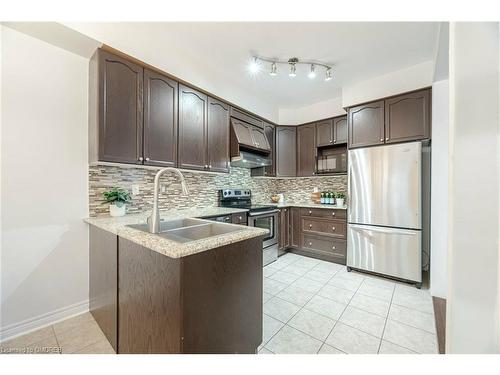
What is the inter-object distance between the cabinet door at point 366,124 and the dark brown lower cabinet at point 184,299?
227 centimetres

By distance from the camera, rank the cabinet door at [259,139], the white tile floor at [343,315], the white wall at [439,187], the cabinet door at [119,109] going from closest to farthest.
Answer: the white tile floor at [343,315] < the cabinet door at [119,109] < the white wall at [439,187] < the cabinet door at [259,139]

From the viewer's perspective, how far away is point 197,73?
8.28ft

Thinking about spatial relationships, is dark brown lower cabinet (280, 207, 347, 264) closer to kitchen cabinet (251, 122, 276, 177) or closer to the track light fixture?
kitchen cabinet (251, 122, 276, 177)

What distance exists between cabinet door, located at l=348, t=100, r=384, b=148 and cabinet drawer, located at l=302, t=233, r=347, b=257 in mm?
1419

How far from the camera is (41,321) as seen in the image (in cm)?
162

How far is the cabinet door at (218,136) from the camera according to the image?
2605mm

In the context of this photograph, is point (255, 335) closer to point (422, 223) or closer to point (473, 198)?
point (473, 198)

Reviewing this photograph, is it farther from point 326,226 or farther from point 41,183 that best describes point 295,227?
point 41,183

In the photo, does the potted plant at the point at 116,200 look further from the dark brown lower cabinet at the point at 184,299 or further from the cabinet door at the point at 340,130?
the cabinet door at the point at 340,130

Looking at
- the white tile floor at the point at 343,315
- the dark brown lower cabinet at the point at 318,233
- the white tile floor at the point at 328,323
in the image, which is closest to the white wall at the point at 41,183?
the white tile floor at the point at 328,323

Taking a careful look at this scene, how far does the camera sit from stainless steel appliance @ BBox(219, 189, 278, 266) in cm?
294

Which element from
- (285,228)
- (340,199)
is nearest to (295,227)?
(285,228)
